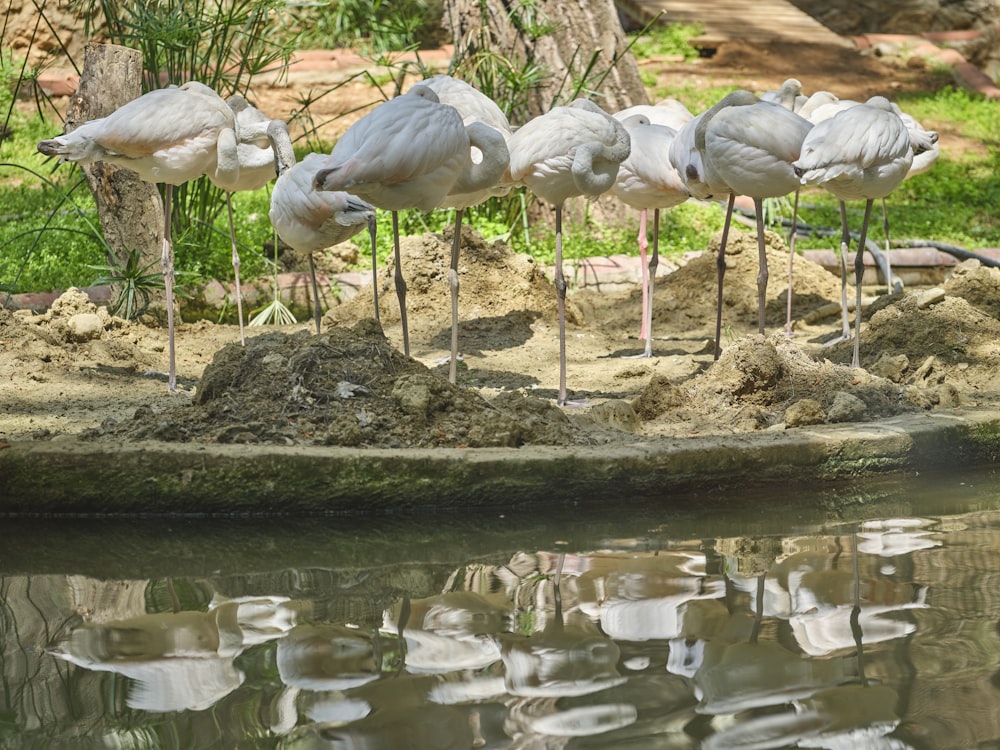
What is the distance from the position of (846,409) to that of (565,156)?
168cm

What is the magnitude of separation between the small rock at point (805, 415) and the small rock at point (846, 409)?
6 centimetres

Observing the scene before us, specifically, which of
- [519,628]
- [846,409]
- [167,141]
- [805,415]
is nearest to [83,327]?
[167,141]

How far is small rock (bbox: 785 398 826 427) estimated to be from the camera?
15.6ft

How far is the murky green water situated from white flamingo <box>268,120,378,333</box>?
2.14 m

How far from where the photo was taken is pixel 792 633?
9.41ft

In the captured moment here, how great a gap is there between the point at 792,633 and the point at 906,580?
58 centimetres

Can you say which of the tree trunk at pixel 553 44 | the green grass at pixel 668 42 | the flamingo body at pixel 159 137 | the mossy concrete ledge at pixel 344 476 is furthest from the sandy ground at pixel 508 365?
the green grass at pixel 668 42

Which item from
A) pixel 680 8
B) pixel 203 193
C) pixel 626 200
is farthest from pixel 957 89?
pixel 203 193

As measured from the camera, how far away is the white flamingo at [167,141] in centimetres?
575

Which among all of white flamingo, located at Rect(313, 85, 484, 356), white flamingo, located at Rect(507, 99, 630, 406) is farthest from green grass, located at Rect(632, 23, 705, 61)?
white flamingo, located at Rect(313, 85, 484, 356)

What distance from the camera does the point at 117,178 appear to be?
7137 millimetres

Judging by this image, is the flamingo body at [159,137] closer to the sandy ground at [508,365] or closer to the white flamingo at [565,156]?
the sandy ground at [508,365]

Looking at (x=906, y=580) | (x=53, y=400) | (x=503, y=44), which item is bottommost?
(x=906, y=580)

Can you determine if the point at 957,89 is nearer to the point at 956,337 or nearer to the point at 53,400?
the point at 956,337
